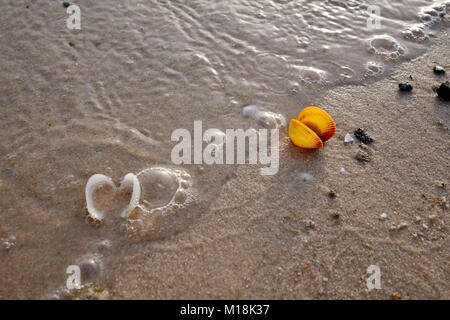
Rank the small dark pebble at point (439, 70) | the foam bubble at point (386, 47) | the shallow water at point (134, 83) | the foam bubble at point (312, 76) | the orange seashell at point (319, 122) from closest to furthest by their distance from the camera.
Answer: the shallow water at point (134, 83), the orange seashell at point (319, 122), the foam bubble at point (312, 76), the small dark pebble at point (439, 70), the foam bubble at point (386, 47)

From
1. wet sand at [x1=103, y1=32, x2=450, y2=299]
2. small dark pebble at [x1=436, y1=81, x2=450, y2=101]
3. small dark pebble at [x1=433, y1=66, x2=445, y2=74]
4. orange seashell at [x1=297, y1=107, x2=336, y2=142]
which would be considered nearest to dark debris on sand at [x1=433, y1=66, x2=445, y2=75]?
small dark pebble at [x1=433, y1=66, x2=445, y2=74]

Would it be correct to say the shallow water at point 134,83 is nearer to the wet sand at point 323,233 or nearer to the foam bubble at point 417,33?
the foam bubble at point 417,33

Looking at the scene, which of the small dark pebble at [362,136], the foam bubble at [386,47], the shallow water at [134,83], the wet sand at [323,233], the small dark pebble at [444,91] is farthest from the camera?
the foam bubble at [386,47]

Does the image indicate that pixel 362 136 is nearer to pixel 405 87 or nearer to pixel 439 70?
pixel 405 87

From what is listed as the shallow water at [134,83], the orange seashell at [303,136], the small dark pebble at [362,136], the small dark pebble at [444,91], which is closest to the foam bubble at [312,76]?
the shallow water at [134,83]

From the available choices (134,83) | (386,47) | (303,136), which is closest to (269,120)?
(303,136)
